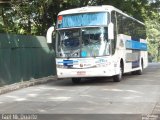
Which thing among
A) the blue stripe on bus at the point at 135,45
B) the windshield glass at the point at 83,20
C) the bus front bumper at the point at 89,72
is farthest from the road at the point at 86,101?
the blue stripe on bus at the point at 135,45

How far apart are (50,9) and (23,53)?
9.05m

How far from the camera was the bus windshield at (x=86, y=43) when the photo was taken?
20.3 metres

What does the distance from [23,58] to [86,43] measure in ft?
12.0

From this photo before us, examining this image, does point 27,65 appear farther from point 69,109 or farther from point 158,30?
point 158,30

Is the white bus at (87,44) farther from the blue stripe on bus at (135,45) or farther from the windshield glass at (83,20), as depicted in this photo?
the blue stripe on bus at (135,45)

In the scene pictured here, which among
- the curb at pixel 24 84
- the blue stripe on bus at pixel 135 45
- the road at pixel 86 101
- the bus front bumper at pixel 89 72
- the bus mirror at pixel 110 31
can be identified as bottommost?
the road at pixel 86 101

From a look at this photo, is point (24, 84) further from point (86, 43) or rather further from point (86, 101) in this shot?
point (86, 101)

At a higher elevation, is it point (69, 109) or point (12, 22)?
point (12, 22)

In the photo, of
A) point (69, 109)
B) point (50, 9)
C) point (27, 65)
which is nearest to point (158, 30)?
point (50, 9)

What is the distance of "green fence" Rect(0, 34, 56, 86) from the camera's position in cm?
2038

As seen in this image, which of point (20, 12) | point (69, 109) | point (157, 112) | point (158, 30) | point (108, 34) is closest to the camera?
point (157, 112)

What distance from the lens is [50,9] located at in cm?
3095

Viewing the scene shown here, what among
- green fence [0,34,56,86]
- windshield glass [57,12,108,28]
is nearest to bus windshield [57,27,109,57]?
windshield glass [57,12,108,28]

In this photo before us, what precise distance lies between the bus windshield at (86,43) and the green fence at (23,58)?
2.24 meters
